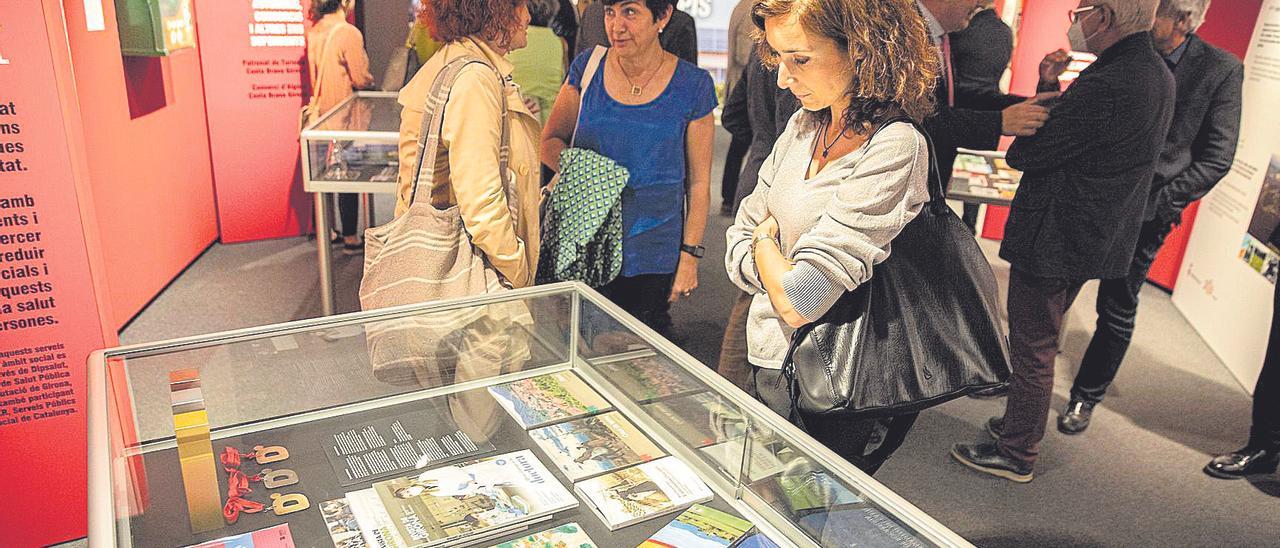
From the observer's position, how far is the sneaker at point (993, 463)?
3.16 m

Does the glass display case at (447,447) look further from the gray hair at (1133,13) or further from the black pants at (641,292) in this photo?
the gray hair at (1133,13)

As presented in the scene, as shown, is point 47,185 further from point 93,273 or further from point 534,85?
point 534,85

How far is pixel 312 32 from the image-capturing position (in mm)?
4785

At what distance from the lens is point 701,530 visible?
Answer: 1381 mm

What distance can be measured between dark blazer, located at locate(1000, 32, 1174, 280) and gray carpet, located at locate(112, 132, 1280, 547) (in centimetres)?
86

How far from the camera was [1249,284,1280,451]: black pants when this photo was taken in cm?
304

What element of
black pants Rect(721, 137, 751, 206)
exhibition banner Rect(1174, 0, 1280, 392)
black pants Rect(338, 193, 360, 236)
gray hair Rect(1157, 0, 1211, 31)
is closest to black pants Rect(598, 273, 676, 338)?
gray hair Rect(1157, 0, 1211, 31)

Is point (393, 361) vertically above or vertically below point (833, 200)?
below

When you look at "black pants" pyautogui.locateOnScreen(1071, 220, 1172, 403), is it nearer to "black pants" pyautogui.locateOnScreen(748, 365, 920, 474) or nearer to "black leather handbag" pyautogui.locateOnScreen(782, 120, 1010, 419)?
"black pants" pyautogui.locateOnScreen(748, 365, 920, 474)

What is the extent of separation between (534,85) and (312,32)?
1.40 m

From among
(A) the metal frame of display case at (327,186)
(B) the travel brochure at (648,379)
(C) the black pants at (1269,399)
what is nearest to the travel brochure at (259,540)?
(B) the travel brochure at (648,379)

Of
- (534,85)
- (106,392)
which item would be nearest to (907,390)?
(106,392)

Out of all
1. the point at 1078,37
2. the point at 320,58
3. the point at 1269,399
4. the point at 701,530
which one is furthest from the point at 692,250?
the point at 320,58

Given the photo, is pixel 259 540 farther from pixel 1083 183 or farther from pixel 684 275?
pixel 1083 183
